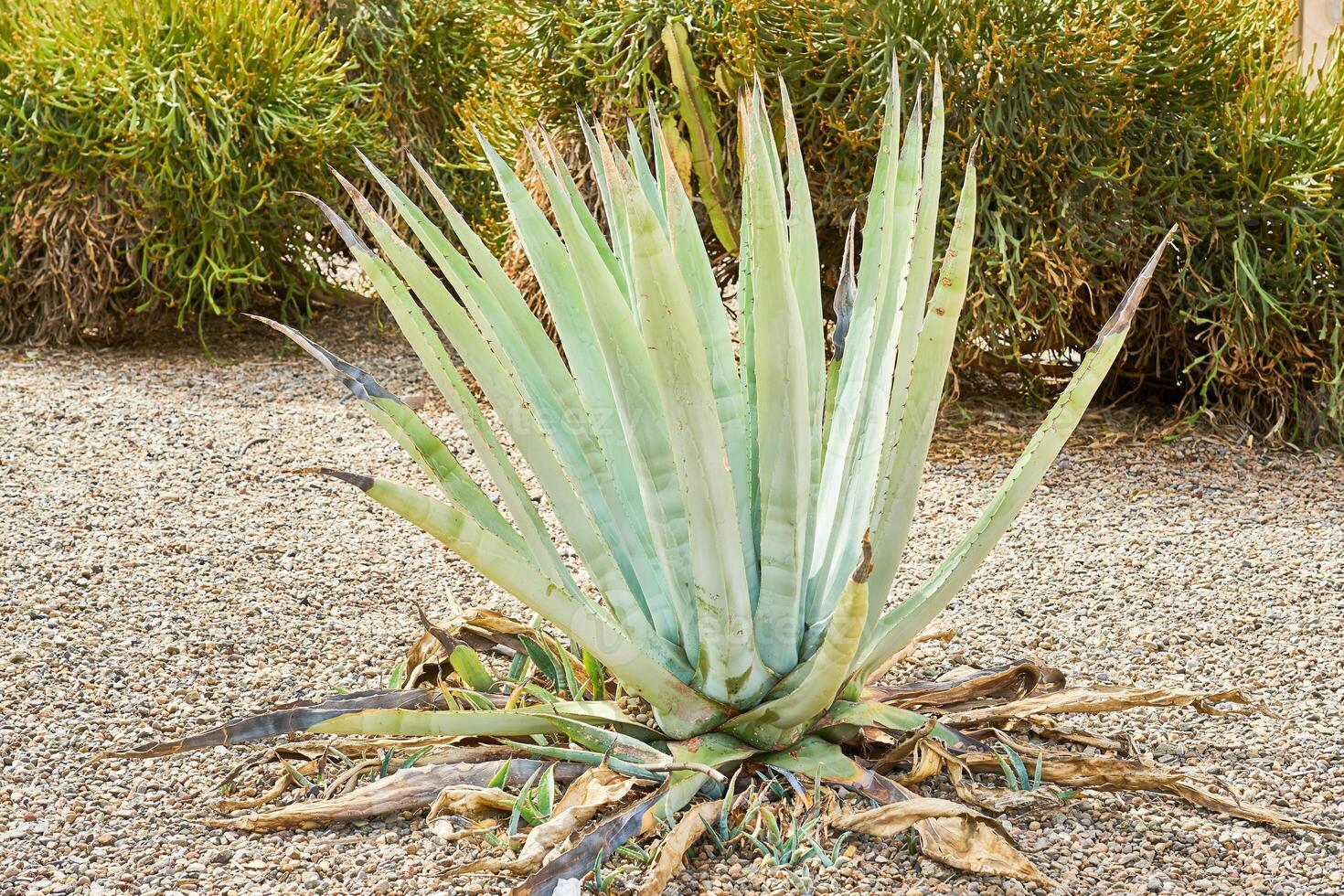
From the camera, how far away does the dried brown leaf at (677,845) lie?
5.39ft

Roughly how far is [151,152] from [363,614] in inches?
120

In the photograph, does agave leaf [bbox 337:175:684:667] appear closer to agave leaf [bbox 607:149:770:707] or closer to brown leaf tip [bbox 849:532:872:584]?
agave leaf [bbox 607:149:770:707]

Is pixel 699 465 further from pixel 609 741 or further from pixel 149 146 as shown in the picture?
pixel 149 146

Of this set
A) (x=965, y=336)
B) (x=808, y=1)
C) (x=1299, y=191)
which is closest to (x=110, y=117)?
(x=808, y=1)

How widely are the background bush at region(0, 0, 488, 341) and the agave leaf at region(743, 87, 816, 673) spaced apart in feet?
12.7

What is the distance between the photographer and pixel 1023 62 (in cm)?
401

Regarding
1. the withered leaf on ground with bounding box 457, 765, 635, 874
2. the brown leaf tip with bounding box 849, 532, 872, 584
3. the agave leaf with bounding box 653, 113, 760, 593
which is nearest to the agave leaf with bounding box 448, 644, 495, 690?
the withered leaf on ground with bounding box 457, 765, 635, 874

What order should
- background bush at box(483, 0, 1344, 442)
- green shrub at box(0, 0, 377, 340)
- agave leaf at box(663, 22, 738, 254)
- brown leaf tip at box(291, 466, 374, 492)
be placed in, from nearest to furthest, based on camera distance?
1. brown leaf tip at box(291, 466, 374, 492)
2. background bush at box(483, 0, 1344, 442)
3. agave leaf at box(663, 22, 738, 254)
4. green shrub at box(0, 0, 377, 340)

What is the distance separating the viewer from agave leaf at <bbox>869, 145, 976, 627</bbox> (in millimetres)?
1729

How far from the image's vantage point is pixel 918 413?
1769 millimetres

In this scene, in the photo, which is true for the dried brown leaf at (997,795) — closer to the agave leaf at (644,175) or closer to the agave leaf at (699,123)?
the agave leaf at (644,175)

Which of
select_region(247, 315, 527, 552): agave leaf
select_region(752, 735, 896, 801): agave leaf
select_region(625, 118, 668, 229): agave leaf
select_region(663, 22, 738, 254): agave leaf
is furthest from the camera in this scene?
select_region(663, 22, 738, 254): agave leaf

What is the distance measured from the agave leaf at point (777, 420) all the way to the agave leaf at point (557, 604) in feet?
0.46

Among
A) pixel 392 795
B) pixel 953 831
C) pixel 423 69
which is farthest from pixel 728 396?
pixel 423 69
